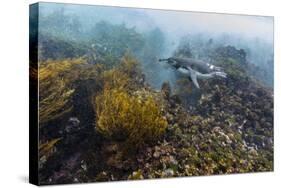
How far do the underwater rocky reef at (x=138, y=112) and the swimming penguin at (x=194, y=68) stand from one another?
9 cm

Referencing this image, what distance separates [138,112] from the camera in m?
10.3

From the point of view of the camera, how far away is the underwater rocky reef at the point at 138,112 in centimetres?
975

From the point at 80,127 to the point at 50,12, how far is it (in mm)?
1576

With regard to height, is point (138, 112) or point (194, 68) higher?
point (194, 68)

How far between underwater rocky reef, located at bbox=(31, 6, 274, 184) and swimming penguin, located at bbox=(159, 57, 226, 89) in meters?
0.09

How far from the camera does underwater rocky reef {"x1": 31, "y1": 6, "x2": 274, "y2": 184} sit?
384 inches

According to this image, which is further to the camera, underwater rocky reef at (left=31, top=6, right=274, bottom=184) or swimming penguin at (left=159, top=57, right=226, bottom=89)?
swimming penguin at (left=159, top=57, right=226, bottom=89)

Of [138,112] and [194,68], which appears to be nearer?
[138,112]

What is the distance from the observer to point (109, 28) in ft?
33.5

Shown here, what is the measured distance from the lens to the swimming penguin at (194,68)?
10.7 metres

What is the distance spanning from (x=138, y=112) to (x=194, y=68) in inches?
46.3

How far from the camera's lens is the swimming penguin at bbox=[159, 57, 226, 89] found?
10.7 meters

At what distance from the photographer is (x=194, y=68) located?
10867 mm

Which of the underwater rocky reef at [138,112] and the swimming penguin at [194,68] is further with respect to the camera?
the swimming penguin at [194,68]
